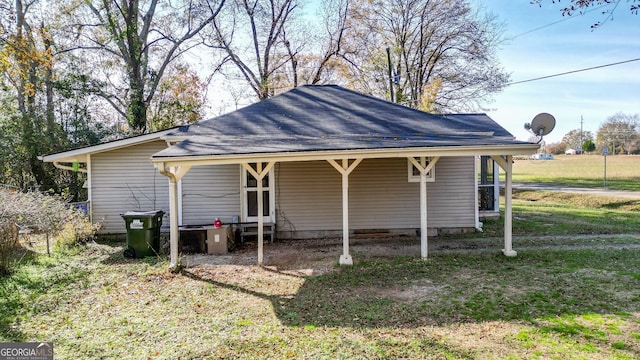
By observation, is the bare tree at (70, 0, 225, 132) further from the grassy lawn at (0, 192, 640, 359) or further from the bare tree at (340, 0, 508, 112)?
the grassy lawn at (0, 192, 640, 359)

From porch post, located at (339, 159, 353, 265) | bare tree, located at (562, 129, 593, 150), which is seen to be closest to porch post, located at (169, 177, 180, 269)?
porch post, located at (339, 159, 353, 265)

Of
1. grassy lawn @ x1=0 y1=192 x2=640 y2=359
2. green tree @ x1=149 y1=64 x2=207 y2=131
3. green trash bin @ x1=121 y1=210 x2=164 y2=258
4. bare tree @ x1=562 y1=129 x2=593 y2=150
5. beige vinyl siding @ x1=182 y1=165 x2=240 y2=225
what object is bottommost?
grassy lawn @ x1=0 y1=192 x2=640 y2=359

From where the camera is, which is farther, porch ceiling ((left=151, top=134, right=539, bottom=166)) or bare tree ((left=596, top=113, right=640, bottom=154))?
bare tree ((left=596, top=113, right=640, bottom=154))

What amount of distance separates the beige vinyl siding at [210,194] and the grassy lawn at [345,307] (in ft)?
6.65

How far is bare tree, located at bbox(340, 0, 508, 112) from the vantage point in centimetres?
1938

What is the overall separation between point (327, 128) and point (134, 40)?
13136 mm

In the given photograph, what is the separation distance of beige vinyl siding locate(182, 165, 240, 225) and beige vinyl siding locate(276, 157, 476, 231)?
3.90 feet

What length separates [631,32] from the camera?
36.3ft

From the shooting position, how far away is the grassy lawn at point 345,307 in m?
3.62

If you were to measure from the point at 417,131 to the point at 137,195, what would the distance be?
727 centimetres

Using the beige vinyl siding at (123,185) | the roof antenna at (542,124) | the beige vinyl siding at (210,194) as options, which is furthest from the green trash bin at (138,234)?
the roof antenna at (542,124)

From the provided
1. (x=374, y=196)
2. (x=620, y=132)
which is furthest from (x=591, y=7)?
(x=620, y=132)

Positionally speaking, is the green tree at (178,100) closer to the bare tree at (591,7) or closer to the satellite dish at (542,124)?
the satellite dish at (542,124)

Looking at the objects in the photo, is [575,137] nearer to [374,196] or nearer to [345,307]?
[374,196]
